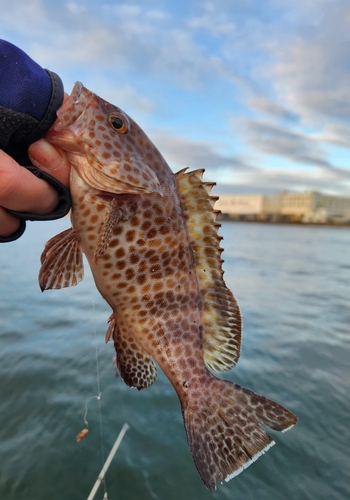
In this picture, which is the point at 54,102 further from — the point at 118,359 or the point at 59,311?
the point at 59,311

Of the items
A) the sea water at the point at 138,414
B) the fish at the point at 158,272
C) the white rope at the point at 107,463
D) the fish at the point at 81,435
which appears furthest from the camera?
the fish at the point at 81,435

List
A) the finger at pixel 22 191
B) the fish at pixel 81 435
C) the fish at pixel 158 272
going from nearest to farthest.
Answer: the finger at pixel 22 191 < the fish at pixel 158 272 < the fish at pixel 81 435

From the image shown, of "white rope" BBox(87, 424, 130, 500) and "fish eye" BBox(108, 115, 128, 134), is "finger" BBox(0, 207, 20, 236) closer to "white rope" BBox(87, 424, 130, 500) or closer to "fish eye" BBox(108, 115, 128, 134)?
"fish eye" BBox(108, 115, 128, 134)

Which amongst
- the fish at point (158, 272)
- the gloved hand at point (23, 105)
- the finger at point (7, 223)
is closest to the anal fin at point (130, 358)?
the fish at point (158, 272)

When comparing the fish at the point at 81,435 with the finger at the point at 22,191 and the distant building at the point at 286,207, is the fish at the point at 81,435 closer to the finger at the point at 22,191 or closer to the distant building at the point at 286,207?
the finger at the point at 22,191

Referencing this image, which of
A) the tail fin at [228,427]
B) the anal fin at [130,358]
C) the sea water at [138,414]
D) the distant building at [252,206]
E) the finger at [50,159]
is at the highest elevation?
the distant building at [252,206]

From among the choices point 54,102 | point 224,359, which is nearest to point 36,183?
point 54,102

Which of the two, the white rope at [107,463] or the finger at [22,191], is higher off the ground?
the finger at [22,191]
